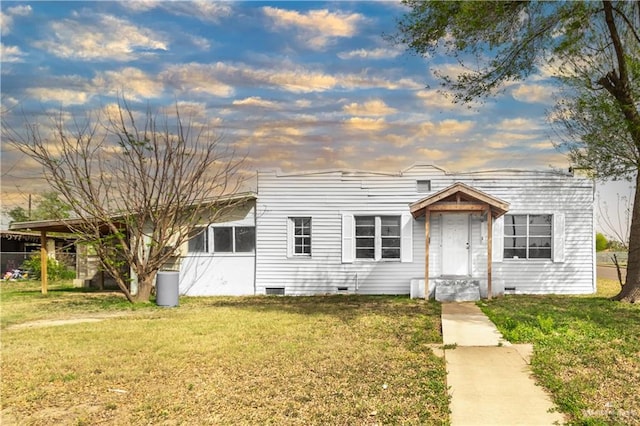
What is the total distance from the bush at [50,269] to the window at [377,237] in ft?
51.0

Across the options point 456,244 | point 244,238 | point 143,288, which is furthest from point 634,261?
point 143,288

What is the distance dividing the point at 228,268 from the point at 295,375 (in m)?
10.9

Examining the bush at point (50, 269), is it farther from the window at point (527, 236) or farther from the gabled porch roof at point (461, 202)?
the window at point (527, 236)

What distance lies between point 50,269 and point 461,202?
1917 cm

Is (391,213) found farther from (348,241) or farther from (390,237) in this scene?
(348,241)

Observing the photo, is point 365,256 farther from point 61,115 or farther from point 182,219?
point 61,115

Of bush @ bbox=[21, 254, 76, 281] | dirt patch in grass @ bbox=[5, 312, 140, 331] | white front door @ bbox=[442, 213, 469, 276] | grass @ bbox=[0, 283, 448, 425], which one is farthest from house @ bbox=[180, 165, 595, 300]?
bush @ bbox=[21, 254, 76, 281]

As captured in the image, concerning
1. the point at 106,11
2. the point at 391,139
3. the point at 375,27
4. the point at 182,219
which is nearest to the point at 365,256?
the point at 391,139

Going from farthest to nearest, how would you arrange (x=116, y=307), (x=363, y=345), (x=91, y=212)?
(x=91, y=212) < (x=116, y=307) < (x=363, y=345)

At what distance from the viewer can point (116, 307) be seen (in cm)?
1429

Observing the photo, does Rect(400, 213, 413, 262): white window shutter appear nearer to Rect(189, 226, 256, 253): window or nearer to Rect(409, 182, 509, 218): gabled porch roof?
Rect(409, 182, 509, 218): gabled porch roof

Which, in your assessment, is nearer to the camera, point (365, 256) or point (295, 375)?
point (295, 375)

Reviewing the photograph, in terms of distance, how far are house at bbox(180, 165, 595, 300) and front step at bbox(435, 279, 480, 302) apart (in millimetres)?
1172

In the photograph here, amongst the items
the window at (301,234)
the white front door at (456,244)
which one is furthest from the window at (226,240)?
the white front door at (456,244)
